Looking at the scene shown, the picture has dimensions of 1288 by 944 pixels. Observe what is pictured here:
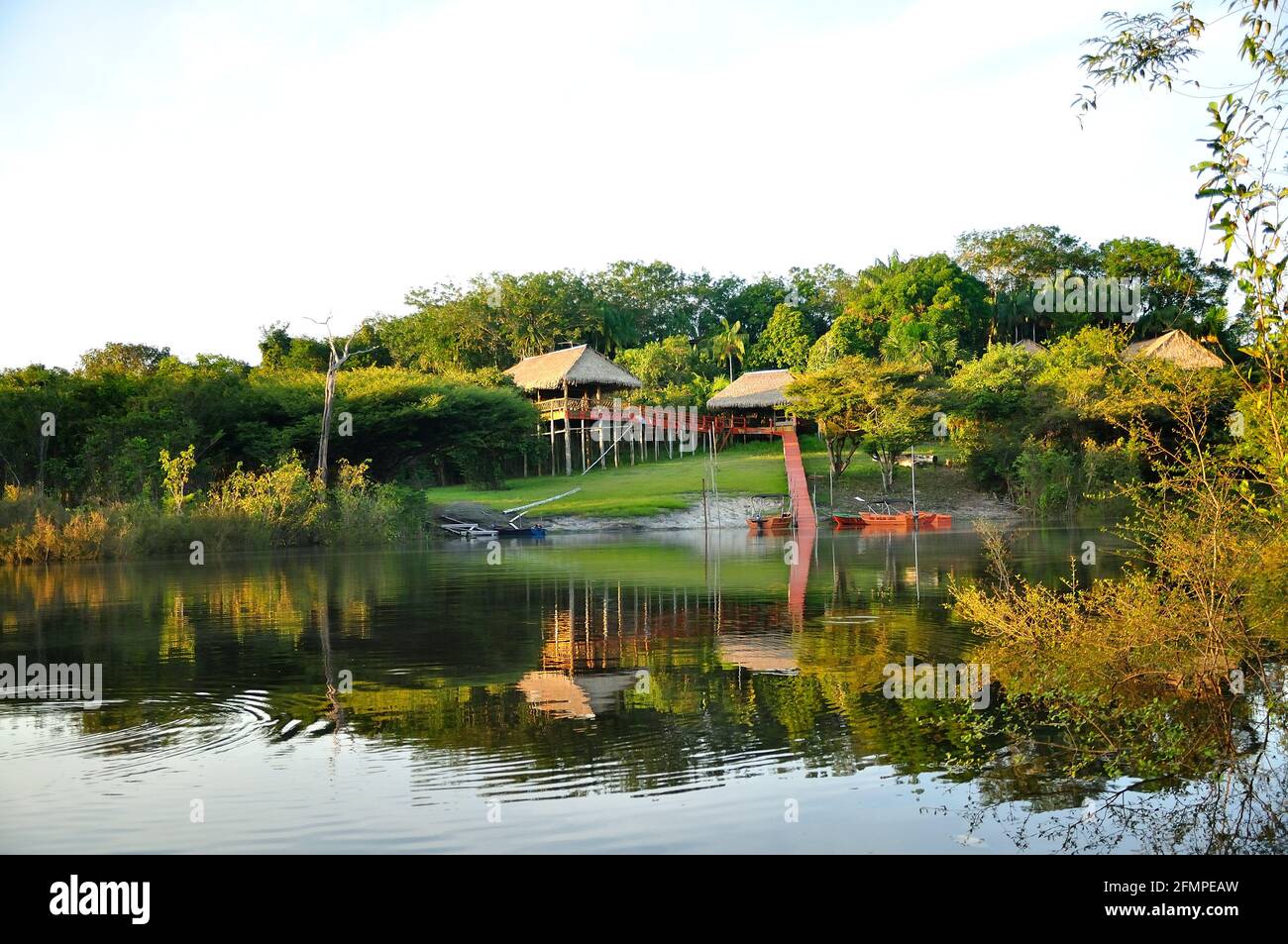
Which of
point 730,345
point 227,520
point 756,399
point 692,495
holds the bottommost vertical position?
point 227,520

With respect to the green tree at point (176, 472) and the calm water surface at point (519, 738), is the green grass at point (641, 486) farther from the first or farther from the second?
the calm water surface at point (519, 738)

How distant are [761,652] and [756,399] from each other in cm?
4549

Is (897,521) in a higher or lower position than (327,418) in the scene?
lower

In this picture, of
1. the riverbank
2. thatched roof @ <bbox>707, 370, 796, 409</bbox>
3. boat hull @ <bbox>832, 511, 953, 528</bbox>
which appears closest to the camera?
boat hull @ <bbox>832, 511, 953, 528</bbox>

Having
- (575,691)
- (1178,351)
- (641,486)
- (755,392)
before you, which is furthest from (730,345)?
(575,691)

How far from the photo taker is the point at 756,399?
2247 inches

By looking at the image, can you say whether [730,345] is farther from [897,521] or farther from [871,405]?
[897,521]

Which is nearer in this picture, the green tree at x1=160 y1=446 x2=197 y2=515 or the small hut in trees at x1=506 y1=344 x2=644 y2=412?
the green tree at x1=160 y1=446 x2=197 y2=515

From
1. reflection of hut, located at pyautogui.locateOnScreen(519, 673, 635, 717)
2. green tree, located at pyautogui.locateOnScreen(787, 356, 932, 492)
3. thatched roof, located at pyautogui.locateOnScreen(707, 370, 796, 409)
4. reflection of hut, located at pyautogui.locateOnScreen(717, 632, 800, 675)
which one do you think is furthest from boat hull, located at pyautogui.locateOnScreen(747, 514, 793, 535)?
reflection of hut, located at pyautogui.locateOnScreen(519, 673, 635, 717)

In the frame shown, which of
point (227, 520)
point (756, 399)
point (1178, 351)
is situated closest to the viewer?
point (227, 520)

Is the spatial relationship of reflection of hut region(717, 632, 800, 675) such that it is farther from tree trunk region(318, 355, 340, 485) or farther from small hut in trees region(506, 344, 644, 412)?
small hut in trees region(506, 344, 644, 412)

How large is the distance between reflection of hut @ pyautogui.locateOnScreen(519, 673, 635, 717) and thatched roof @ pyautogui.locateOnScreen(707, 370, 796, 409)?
46.0m

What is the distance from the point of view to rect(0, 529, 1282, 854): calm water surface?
605 cm
